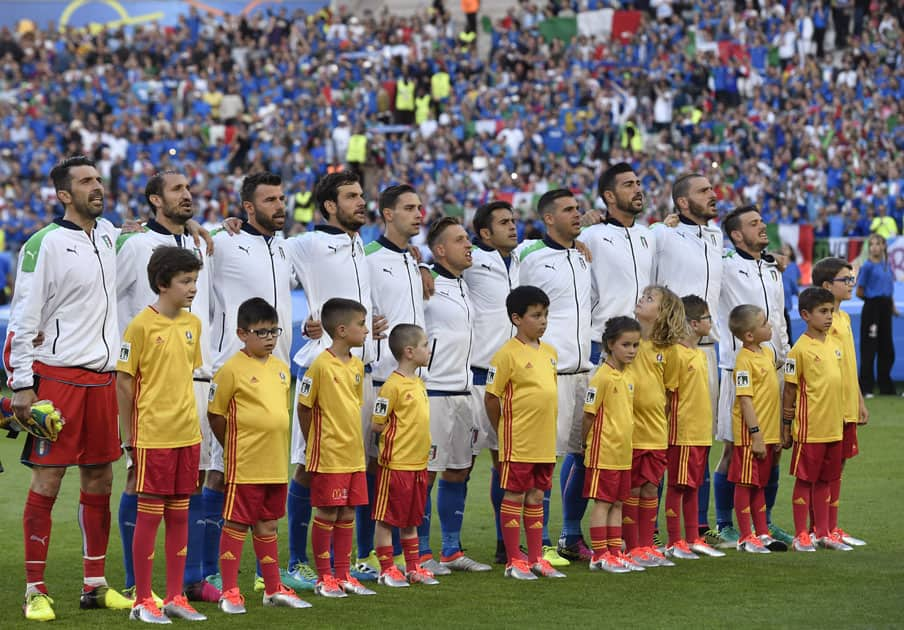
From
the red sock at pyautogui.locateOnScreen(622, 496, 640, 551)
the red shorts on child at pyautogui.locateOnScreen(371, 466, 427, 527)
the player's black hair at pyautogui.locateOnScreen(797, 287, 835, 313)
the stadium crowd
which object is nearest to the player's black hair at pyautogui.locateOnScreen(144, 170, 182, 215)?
the red shorts on child at pyautogui.locateOnScreen(371, 466, 427, 527)

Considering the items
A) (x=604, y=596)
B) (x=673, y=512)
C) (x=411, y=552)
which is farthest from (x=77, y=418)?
(x=673, y=512)

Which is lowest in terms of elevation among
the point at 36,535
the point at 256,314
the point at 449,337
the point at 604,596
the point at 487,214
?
the point at 604,596

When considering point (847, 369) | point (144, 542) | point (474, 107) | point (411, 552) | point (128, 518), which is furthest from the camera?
point (474, 107)

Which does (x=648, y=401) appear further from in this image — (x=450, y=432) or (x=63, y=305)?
(x=63, y=305)

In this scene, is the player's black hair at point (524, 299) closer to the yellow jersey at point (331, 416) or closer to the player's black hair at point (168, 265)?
the yellow jersey at point (331, 416)

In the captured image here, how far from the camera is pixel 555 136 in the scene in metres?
31.0

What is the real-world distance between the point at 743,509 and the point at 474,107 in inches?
970

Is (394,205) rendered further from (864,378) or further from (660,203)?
(660,203)

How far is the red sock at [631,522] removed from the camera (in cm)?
906

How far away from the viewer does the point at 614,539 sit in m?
8.91

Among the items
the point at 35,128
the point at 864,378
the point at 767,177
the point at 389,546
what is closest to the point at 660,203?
the point at 767,177

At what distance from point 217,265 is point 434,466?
1665mm

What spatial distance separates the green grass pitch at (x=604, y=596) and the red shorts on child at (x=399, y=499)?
1.27 ft

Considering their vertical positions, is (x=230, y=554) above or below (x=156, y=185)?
below
